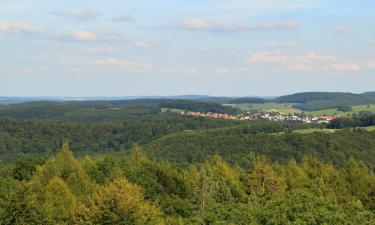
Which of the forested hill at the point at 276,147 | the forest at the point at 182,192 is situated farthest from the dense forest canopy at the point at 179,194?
the forested hill at the point at 276,147

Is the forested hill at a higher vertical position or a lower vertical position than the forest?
lower

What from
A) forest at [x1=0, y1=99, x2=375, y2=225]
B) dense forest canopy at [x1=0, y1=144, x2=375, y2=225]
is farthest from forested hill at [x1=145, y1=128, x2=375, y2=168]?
dense forest canopy at [x1=0, y1=144, x2=375, y2=225]

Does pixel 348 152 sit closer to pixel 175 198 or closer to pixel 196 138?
pixel 196 138

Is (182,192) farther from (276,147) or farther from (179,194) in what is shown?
(276,147)

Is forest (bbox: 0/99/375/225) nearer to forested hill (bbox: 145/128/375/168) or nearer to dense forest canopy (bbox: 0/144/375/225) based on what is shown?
dense forest canopy (bbox: 0/144/375/225)

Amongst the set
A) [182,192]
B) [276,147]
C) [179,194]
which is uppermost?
[182,192]

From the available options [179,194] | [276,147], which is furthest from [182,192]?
[276,147]

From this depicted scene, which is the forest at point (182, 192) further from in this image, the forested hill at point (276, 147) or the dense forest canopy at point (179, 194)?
the forested hill at point (276, 147)

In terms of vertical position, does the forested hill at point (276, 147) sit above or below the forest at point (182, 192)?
below
